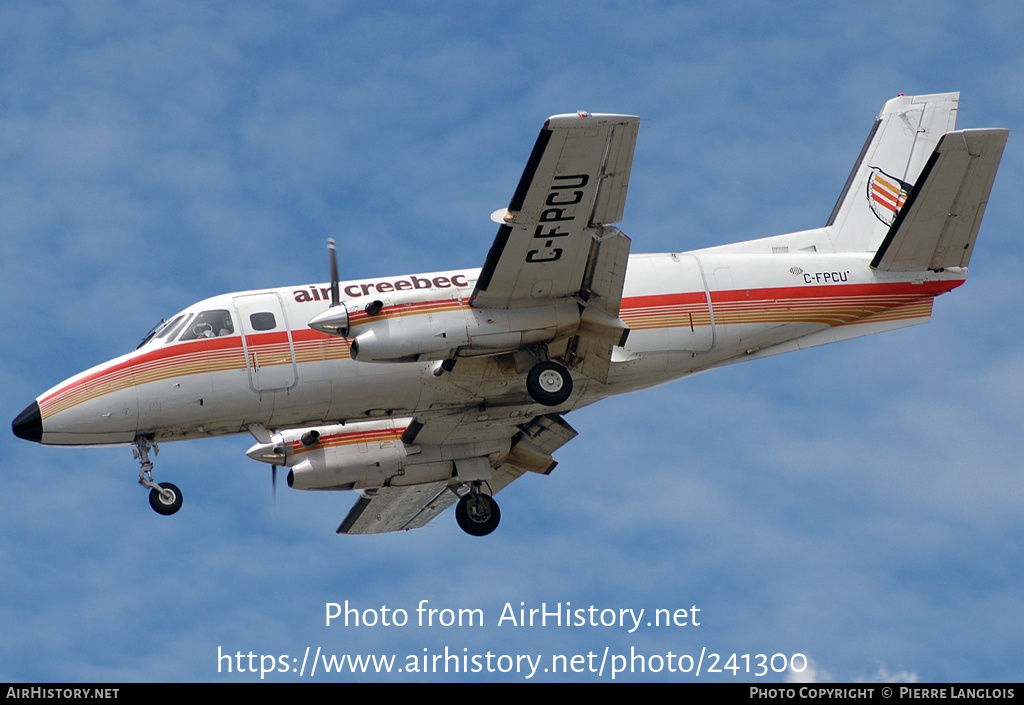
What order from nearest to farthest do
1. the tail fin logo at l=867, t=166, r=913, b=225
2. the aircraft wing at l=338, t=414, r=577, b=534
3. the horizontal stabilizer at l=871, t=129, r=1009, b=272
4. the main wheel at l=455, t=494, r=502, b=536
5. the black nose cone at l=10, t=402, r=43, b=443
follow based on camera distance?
the black nose cone at l=10, t=402, r=43, b=443 → the horizontal stabilizer at l=871, t=129, r=1009, b=272 → the aircraft wing at l=338, t=414, r=577, b=534 → the main wheel at l=455, t=494, r=502, b=536 → the tail fin logo at l=867, t=166, r=913, b=225

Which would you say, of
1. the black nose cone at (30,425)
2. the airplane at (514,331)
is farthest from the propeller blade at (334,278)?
the black nose cone at (30,425)

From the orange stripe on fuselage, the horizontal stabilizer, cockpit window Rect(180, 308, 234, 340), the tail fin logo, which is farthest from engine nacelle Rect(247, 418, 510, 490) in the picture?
the tail fin logo

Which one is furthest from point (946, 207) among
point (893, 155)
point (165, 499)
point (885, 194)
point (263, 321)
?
point (165, 499)

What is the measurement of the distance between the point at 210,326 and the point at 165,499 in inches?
125

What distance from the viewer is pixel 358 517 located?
1206 inches

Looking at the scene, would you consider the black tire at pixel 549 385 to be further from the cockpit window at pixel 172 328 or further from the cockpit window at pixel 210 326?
the cockpit window at pixel 172 328

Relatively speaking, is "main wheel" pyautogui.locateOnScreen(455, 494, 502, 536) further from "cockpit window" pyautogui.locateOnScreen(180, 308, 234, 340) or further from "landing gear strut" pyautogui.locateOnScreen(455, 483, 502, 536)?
"cockpit window" pyautogui.locateOnScreen(180, 308, 234, 340)

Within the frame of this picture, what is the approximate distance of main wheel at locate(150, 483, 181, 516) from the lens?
958 inches

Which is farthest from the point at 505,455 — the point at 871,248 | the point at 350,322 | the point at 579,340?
the point at 871,248

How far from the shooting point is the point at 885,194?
1151 inches

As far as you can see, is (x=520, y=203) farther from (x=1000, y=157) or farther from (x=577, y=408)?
(x=1000, y=157)

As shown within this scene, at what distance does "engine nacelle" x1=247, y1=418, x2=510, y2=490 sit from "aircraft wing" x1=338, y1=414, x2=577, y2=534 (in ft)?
1.63
